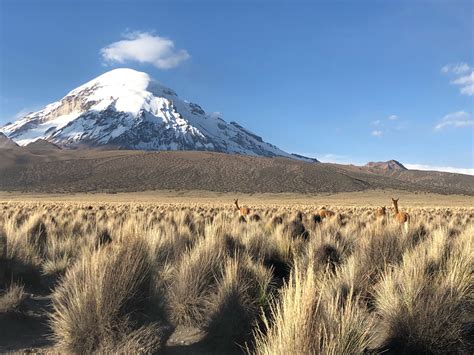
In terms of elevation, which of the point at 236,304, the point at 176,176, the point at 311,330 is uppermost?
the point at 176,176

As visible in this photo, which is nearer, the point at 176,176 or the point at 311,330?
the point at 311,330

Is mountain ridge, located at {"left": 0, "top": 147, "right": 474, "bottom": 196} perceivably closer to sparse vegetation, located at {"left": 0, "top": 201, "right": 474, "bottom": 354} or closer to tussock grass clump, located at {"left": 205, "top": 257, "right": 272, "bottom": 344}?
sparse vegetation, located at {"left": 0, "top": 201, "right": 474, "bottom": 354}

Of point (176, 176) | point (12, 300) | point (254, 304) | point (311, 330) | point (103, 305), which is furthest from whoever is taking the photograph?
point (176, 176)

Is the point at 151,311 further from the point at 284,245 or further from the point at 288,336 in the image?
the point at 284,245

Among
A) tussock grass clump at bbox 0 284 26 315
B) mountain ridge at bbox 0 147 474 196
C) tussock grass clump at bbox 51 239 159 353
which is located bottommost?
tussock grass clump at bbox 0 284 26 315

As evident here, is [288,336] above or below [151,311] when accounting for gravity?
above

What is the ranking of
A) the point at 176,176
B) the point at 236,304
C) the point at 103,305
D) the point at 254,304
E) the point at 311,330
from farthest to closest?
the point at 176,176 → the point at 254,304 → the point at 236,304 → the point at 103,305 → the point at 311,330

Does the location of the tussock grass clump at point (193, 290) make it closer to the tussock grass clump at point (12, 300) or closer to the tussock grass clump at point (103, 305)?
the tussock grass clump at point (103, 305)

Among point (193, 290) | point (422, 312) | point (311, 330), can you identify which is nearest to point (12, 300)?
point (193, 290)

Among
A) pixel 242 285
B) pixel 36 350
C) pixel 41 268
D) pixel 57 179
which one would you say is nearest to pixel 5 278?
pixel 41 268

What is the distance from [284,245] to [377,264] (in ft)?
10.2

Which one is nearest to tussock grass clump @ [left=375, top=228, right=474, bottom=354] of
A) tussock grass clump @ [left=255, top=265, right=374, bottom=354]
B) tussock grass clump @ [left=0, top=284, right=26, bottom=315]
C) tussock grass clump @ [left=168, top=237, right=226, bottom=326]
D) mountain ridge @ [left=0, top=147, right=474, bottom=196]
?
tussock grass clump @ [left=255, top=265, right=374, bottom=354]

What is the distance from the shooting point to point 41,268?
31.6ft

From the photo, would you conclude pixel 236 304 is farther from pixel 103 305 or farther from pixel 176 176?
pixel 176 176
